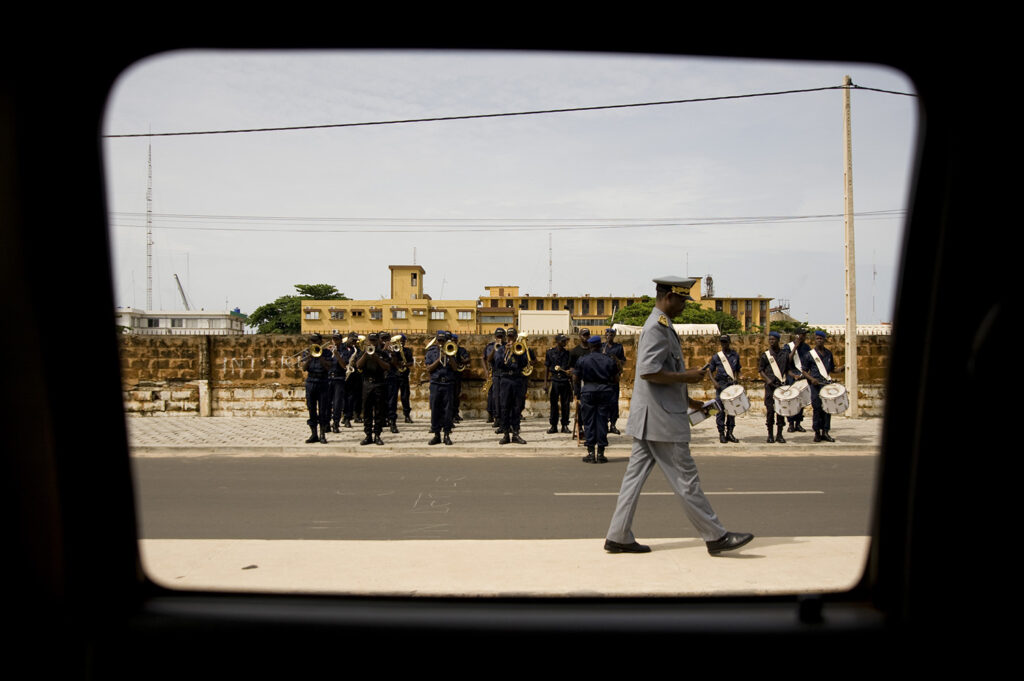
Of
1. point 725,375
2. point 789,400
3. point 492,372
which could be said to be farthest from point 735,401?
point 492,372

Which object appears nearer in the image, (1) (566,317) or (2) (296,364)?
(2) (296,364)

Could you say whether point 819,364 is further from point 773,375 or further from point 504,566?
point 504,566

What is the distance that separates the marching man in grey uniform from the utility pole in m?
12.3

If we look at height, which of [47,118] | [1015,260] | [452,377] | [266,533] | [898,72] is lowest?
[266,533]

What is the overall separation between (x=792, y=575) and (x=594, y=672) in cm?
349

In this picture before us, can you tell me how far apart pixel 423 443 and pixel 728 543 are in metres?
8.98

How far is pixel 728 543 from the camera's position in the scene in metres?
5.57

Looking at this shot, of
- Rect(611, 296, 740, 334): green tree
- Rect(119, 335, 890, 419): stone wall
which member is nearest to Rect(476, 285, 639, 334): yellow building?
Rect(611, 296, 740, 334): green tree

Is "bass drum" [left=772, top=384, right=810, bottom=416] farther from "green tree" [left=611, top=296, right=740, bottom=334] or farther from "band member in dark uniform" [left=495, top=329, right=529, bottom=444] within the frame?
→ "green tree" [left=611, top=296, right=740, bottom=334]

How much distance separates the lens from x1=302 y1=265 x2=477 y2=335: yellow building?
3285 inches

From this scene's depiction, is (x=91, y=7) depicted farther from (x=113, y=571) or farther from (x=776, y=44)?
(x=776, y=44)

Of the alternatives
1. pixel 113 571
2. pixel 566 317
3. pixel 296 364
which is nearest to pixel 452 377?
pixel 296 364

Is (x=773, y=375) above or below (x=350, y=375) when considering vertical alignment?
above

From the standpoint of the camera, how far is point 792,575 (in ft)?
16.5
